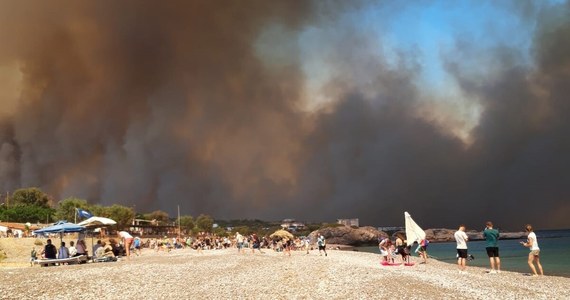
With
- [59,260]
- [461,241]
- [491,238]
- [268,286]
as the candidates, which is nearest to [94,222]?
[59,260]

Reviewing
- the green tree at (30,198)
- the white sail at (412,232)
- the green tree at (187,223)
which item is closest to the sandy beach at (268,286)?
the white sail at (412,232)

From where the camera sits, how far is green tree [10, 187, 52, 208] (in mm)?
145587

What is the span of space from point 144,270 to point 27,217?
386 ft

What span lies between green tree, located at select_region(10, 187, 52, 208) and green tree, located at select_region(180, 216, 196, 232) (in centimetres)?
4536

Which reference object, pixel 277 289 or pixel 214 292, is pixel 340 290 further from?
pixel 214 292

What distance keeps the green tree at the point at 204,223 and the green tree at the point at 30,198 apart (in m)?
51.5

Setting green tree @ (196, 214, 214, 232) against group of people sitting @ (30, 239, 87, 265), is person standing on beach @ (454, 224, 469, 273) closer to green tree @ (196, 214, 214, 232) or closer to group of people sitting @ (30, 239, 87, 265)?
group of people sitting @ (30, 239, 87, 265)

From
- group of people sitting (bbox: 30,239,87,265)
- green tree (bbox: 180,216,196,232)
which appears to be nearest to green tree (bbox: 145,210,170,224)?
green tree (bbox: 180,216,196,232)

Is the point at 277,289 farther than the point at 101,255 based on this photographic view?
No

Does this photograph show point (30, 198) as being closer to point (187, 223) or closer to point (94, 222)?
point (187, 223)

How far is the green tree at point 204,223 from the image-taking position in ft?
564

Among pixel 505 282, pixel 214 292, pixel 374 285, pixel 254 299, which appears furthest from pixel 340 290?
pixel 505 282

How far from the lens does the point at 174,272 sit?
24078 millimetres

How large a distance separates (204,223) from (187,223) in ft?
20.9
